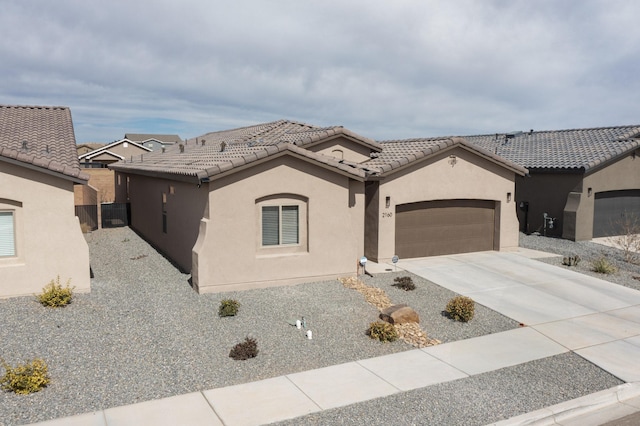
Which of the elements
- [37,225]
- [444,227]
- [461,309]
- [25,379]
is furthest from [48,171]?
[444,227]

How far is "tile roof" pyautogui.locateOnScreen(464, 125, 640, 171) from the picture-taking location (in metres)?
22.7

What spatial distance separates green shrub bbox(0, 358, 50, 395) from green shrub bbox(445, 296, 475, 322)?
8.50 metres

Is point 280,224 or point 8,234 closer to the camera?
point 8,234

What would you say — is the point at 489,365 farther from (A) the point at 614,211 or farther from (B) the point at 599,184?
(A) the point at 614,211

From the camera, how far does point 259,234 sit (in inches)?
540

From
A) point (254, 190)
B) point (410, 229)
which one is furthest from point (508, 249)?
point (254, 190)

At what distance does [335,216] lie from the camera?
14.7 metres

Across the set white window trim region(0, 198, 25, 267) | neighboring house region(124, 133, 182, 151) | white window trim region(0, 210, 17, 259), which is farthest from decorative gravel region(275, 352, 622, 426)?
neighboring house region(124, 133, 182, 151)

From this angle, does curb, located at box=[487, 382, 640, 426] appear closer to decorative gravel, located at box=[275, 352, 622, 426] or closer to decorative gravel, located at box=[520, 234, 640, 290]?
decorative gravel, located at box=[275, 352, 622, 426]

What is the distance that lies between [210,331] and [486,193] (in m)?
12.8

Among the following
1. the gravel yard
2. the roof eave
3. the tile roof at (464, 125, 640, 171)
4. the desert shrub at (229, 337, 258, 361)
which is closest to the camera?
the gravel yard

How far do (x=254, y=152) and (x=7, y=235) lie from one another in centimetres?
621

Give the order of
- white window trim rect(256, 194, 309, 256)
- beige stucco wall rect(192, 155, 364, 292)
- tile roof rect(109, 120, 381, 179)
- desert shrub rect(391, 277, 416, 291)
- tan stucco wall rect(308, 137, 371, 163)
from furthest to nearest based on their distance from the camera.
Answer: tan stucco wall rect(308, 137, 371, 163) → desert shrub rect(391, 277, 416, 291) → white window trim rect(256, 194, 309, 256) → tile roof rect(109, 120, 381, 179) → beige stucco wall rect(192, 155, 364, 292)

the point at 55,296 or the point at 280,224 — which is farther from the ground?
the point at 280,224
